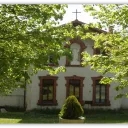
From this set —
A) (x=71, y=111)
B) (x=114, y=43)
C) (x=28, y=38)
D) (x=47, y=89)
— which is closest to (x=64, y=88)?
(x=47, y=89)

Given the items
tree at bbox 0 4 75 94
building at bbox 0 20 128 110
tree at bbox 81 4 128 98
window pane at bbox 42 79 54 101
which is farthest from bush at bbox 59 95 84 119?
window pane at bbox 42 79 54 101

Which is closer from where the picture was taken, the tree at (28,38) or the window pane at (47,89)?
the tree at (28,38)

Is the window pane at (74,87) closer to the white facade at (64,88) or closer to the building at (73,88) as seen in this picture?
the building at (73,88)

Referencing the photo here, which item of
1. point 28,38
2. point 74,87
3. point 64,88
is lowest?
point 64,88

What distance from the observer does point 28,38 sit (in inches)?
286

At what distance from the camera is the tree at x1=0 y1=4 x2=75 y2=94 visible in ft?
22.5

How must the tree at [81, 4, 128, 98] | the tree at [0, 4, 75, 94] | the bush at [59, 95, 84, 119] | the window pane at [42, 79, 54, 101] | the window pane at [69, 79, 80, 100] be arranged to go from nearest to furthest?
the tree at [0, 4, 75, 94]
the tree at [81, 4, 128, 98]
the bush at [59, 95, 84, 119]
the window pane at [42, 79, 54, 101]
the window pane at [69, 79, 80, 100]

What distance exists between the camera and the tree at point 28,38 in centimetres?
686

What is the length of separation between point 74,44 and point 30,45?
18.6 meters

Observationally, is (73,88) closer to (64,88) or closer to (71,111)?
(64,88)

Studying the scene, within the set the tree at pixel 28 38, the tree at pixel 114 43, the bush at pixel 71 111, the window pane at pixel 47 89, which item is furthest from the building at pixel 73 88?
the tree at pixel 28 38

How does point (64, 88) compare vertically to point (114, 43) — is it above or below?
below

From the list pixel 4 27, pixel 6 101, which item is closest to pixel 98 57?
pixel 4 27

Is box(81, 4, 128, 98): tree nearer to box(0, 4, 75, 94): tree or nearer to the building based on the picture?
box(0, 4, 75, 94): tree
